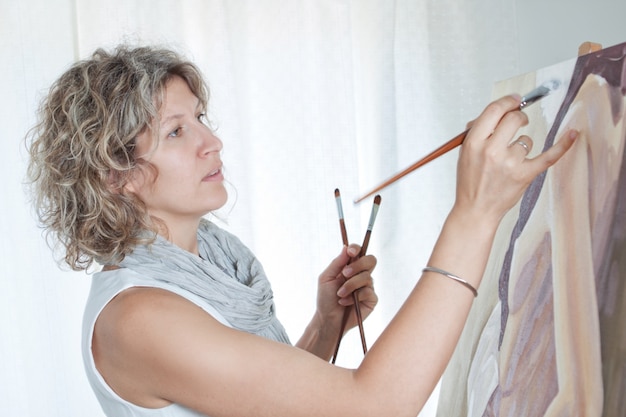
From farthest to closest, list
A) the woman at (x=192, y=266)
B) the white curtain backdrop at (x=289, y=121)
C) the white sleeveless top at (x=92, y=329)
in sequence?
the white curtain backdrop at (x=289, y=121)
the white sleeveless top at (x=92, y=329)
the woman at (x=192, y=266)

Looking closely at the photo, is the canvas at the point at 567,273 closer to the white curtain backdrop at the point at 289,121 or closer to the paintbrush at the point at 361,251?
the paintbrush at the point at 361,251

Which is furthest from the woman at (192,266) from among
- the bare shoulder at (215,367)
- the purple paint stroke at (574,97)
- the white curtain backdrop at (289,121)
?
the white curtain backdrop at (289,121)

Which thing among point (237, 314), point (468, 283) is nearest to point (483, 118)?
point (468, 283)

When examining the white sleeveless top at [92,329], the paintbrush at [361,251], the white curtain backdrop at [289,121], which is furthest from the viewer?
the white curtain backdrop at [289,121]

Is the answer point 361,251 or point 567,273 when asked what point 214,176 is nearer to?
point 361,251

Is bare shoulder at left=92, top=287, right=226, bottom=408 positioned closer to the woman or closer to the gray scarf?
the woman

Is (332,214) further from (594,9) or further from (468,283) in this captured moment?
(468,283)

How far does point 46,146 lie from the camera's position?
1.33 m

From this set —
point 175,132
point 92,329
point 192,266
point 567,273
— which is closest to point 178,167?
point 175,132

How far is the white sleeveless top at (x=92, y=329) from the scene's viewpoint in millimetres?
1118

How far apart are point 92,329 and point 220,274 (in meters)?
0.28

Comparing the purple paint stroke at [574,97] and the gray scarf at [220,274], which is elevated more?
the purple paint stroke at [574,97]

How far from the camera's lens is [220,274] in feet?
4.43

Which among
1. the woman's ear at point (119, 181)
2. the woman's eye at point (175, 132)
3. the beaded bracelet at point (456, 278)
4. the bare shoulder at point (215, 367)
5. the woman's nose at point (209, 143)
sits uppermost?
the woman's eye at point (175, 132)
